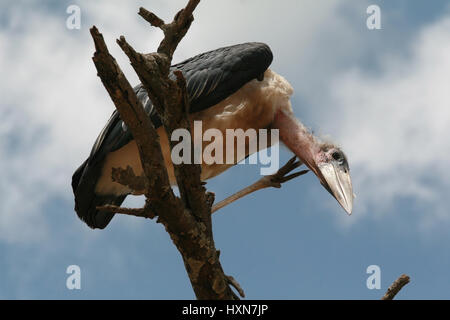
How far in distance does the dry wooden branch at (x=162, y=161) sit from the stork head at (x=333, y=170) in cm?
196

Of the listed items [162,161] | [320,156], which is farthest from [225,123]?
[162,161]

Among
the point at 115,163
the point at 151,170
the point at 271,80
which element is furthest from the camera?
the point at 271,80

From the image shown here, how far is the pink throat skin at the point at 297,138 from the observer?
21.2 ft

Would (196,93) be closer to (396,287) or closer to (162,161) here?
(162,161)

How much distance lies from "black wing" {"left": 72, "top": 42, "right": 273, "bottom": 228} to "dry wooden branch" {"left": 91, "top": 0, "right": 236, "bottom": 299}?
1.58 m

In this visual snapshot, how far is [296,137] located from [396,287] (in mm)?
2431

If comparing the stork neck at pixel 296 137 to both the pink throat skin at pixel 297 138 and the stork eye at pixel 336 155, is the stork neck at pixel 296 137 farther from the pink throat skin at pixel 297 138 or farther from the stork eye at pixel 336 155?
the stork eye at pixel 336 155

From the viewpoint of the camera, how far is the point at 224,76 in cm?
610

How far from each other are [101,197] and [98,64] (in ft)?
8.71

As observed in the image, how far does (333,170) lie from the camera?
6.30 m

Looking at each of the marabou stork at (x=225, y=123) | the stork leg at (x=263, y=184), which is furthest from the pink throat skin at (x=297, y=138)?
the stork leg at (x=263, y=184)

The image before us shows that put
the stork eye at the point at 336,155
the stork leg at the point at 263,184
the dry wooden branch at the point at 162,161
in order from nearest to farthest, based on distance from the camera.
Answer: the dry wooden branch at the point at 162,161, the stork leg at the point at 263,184, the stork eye at the point at 336,155

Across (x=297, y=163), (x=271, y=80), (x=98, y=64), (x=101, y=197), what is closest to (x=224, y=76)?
(x=271, y=80)
